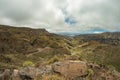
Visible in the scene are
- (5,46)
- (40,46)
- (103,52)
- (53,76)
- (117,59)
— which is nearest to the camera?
(53,76)

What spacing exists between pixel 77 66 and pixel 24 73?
5.07 m

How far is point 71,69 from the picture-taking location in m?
22.2

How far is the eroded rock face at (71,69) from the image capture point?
72.2 ft

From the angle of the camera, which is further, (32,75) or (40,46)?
(40,46)

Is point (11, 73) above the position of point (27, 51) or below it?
above

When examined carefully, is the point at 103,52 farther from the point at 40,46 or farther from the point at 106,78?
the point at 106,78

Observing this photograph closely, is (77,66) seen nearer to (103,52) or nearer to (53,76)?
(53,76)

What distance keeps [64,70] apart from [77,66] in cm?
131

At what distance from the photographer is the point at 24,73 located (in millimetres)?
22547

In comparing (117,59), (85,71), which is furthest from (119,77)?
(117,59)

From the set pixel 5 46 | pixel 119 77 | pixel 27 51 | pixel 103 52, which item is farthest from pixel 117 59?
pixel 119 77

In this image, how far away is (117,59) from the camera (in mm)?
151750

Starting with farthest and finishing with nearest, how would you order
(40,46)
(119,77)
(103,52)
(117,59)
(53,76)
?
(40,46) < (103,52) < (117,59) < (119,77) < (53,76)

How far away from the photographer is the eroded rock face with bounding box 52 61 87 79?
22000 mm
